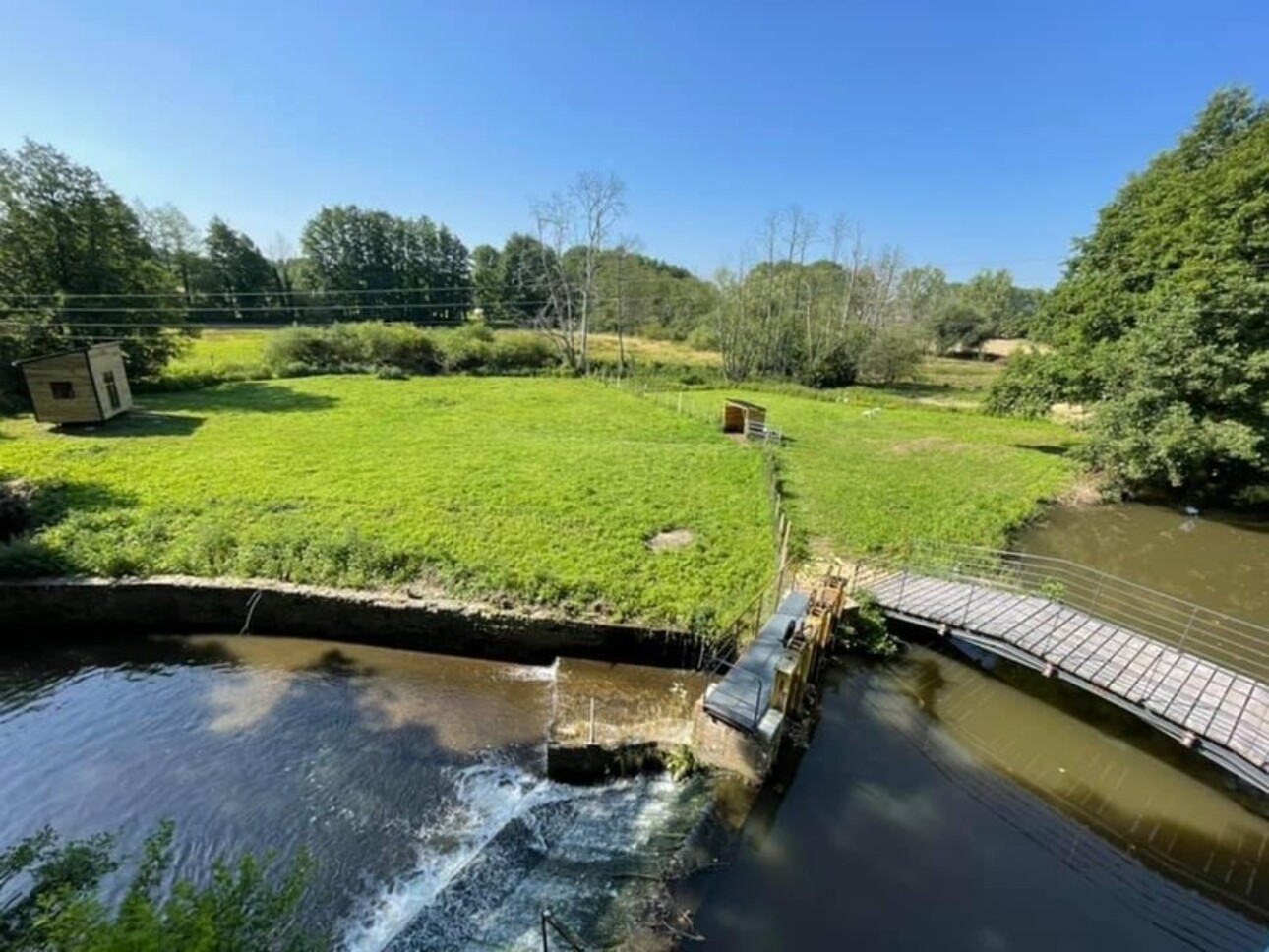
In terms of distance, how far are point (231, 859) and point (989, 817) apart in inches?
335

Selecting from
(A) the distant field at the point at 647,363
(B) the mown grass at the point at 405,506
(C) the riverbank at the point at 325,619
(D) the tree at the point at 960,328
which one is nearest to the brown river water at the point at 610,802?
(C) the riverbank at the point at 325,619

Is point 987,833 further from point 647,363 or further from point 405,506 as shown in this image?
point 647,363

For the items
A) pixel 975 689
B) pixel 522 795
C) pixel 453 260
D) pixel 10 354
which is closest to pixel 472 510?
pixel 522 795

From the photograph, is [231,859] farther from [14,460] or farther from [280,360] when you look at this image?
[280,360]

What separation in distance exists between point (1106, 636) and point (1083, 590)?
3.89m

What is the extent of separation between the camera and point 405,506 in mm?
12648

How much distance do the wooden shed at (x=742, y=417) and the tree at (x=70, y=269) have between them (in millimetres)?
25338

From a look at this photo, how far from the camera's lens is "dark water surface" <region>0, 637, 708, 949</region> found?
552 centimetres

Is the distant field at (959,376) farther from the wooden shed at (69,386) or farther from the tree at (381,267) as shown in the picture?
the tree at (381,267)

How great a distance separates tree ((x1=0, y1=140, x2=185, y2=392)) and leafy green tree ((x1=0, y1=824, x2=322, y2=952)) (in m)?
26.3

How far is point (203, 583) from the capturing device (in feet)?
32.8

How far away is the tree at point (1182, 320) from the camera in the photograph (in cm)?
1455

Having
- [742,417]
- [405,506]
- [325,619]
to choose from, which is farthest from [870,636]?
[742,417]

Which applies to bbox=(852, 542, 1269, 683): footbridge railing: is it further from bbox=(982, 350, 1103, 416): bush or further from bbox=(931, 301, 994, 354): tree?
bbox=(931, 301, 994, 354): tree
